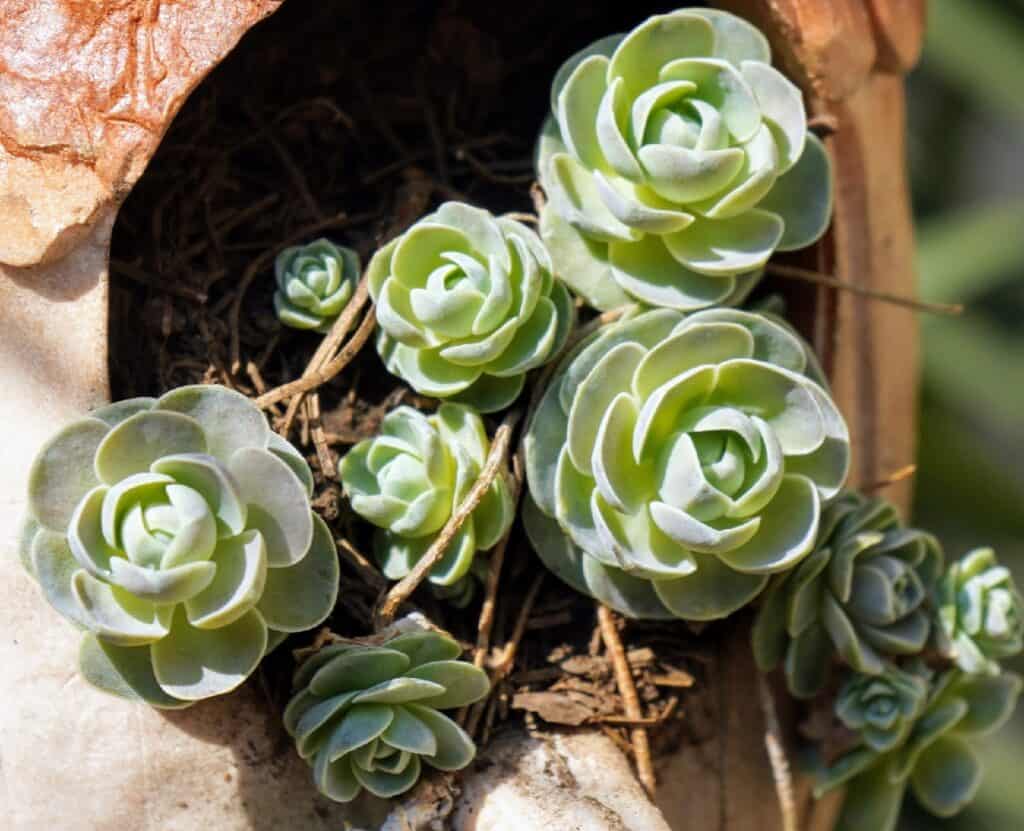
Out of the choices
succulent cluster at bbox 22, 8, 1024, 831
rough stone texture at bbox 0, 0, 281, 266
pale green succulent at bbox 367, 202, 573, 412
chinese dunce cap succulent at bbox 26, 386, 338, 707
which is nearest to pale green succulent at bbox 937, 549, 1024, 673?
succulent cluster at bbox 22, 8, 1024, 831

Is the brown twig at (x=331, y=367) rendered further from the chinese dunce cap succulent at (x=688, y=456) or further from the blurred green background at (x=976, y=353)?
the blurred green background at (x=976, y=353)

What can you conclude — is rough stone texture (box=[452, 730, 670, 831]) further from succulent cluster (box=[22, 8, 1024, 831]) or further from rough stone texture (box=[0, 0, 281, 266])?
rough stone texture (box=[0, 0, 281, 266])

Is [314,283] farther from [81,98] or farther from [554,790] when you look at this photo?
[554,790]

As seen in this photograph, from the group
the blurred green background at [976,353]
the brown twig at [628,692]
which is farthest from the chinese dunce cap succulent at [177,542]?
the blurred green background at [976,353]

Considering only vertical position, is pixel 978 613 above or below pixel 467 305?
below

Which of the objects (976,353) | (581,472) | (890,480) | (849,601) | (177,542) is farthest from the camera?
(976,353)

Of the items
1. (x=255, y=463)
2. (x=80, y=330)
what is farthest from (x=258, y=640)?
(x=80, y=330)

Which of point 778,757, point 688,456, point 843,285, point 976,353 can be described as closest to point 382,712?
point 688,456
